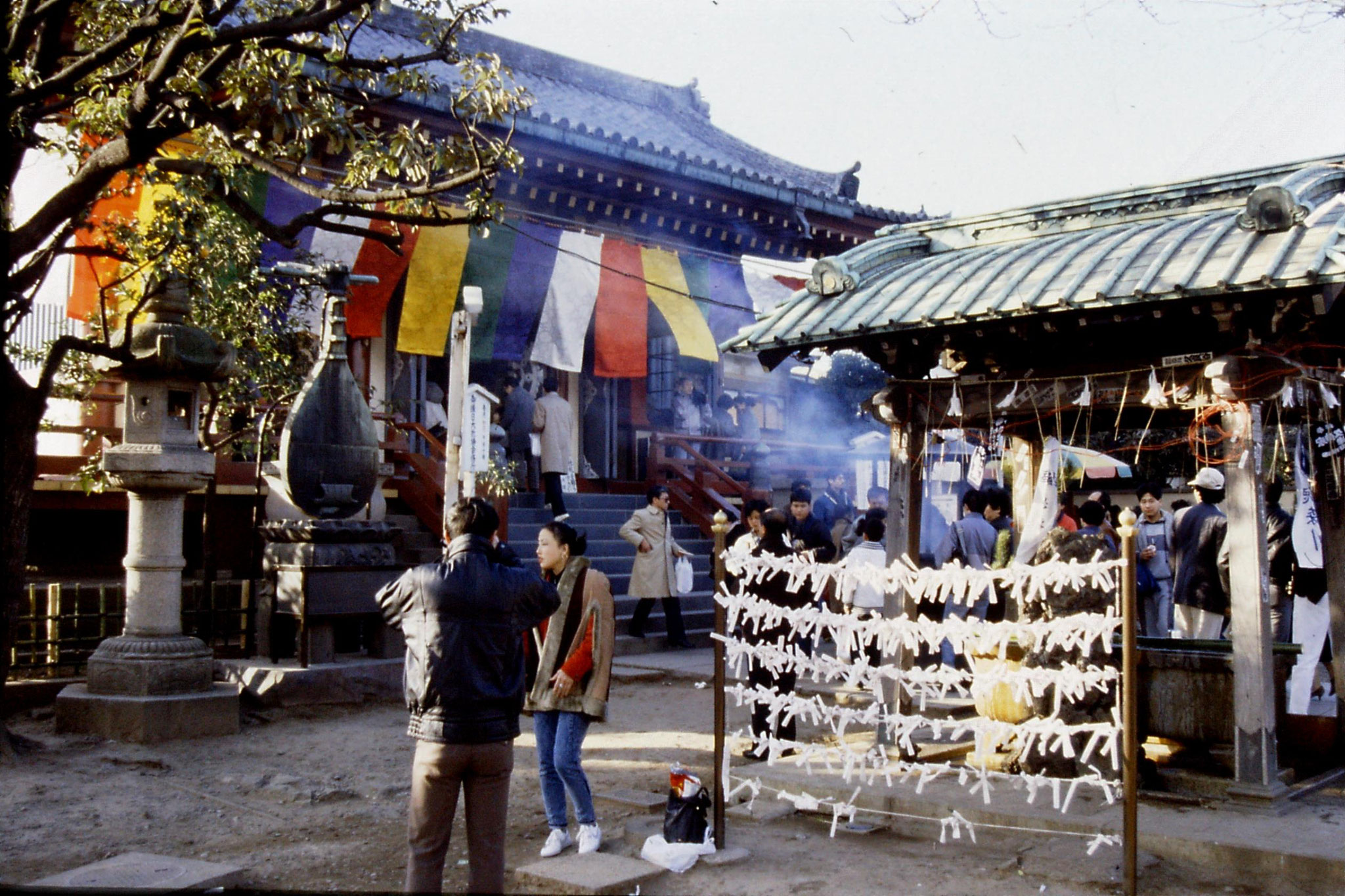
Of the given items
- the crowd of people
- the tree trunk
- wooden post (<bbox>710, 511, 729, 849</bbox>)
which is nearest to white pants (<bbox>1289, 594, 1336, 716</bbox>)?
wooden post (<bbox>710, 511, 729, 849</bbox>)

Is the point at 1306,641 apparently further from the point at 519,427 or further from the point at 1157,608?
the point at 519,427

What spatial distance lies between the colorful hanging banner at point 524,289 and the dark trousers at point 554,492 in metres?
1.89

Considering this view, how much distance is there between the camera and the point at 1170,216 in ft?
27.6

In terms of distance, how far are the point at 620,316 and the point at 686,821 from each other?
38.7ft

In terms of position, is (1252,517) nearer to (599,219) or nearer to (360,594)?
(360,594)

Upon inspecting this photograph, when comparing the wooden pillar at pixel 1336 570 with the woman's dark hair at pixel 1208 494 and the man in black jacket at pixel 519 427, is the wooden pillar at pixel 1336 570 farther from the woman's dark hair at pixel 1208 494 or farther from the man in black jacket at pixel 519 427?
the man in black jacket at pixel 519 427

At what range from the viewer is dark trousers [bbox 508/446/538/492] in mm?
16062

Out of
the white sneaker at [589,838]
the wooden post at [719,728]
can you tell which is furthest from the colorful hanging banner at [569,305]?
the white sneaker at [589,838]

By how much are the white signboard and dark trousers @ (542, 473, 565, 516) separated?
5571mm

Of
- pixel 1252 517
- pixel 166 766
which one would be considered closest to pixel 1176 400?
pixel 1252 517

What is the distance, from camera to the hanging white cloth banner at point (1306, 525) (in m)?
8.32

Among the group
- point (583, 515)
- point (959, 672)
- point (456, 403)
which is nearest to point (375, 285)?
point (583, 515)

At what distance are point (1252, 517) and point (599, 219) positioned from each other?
12420 millimetres

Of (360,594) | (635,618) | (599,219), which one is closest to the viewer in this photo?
(360,594)
